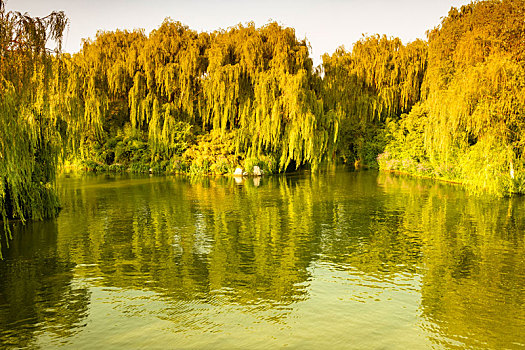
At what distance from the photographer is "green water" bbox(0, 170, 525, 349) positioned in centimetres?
642

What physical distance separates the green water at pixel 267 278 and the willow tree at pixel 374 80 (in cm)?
1789

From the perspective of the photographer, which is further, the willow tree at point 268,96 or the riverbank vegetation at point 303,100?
the willow tree at point 268,96

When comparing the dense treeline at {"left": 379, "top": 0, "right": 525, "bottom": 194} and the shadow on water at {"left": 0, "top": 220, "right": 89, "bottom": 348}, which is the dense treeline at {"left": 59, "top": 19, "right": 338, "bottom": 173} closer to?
the dense treeline at {"left": 379, "top": 0, "right": 525, "bottom": 194}

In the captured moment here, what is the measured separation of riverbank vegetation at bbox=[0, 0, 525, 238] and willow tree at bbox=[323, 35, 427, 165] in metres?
0.11

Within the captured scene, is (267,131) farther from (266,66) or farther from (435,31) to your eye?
(435,31)

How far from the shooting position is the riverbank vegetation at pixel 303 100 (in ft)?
56.0

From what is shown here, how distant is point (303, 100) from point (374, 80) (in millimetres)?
10691

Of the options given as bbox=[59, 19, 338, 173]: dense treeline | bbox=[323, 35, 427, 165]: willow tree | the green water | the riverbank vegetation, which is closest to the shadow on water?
the green water

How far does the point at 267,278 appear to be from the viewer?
339 inches

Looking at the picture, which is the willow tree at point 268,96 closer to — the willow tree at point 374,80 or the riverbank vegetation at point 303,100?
the riverbank vegetation at point 303,100

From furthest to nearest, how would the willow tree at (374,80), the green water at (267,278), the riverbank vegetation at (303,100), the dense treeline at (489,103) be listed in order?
the willow tree at (374,80) < the riverbank vegetation at (303,100) < the dense treeline at (489,103) < the green water at (267,278)

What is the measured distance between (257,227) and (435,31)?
23428 millimetres

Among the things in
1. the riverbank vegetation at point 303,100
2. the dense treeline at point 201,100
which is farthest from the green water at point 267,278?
the dense treeline at point 201,100

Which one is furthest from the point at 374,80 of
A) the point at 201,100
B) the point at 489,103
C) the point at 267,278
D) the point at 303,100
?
the point at 267,278
